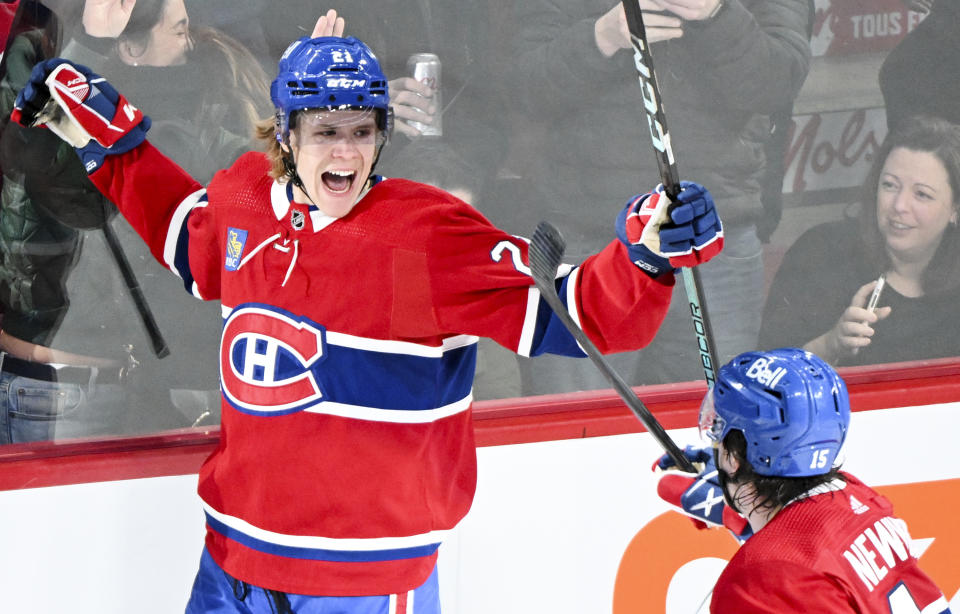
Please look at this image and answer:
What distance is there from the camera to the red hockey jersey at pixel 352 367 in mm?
2098

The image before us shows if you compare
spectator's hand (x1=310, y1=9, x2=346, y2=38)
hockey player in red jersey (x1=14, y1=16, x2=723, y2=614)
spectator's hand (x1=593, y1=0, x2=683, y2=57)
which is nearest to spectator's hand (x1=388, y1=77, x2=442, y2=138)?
spectator's hand (x1=310, y1=9, x2=346, y2=38)

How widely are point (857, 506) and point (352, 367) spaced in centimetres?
82

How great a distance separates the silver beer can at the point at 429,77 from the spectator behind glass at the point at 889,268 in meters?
0.94

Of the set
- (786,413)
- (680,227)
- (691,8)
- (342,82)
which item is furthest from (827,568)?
(691,8)

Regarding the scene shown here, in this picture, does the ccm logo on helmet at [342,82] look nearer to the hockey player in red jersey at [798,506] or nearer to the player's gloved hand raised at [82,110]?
the player's gloved hand raised at [82,110]

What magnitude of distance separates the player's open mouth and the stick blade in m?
0.34

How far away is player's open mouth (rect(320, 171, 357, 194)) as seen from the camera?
2.10 m

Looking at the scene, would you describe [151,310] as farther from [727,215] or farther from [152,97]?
[727,215]

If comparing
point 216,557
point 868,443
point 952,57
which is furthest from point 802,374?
point 952,57

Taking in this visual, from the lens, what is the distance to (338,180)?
6.98 feet

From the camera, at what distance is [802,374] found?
1936mm

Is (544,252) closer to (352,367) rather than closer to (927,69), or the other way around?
(352,367)

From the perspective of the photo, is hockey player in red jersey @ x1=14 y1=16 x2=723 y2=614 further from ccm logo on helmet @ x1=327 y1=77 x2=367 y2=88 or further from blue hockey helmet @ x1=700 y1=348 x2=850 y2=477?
blue hockey helmet @ x1=700 y1=348 x2=850 y2=477

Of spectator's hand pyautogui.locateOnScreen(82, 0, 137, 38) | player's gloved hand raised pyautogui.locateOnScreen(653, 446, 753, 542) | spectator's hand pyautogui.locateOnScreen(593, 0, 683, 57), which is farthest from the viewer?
spectator's hand pyautogui.locateOnScreen(593, 0, 683, 57)
